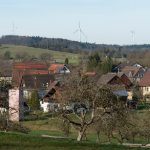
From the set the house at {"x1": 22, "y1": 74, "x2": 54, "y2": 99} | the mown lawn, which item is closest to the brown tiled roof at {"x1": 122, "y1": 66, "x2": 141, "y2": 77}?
the house at {"x1": 22, "y1": 74, "x2": 54, "y2": 99}

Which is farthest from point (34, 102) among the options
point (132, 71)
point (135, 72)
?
point (132, 71)

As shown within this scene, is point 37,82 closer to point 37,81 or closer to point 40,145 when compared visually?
point 37,81

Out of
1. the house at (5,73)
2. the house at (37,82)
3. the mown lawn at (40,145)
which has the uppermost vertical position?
the house at (5,73)

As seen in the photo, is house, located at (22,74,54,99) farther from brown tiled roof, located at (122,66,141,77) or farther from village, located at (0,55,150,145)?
brown tiled roof, located at (122,66,141,77)

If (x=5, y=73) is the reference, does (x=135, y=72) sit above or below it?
above

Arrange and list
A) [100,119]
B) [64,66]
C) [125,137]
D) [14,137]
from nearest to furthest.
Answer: [14,137]
[100,119]
[125,137]
[64,66]

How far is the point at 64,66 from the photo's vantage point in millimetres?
118125

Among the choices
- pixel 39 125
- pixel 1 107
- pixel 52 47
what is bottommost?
pixel 39 125

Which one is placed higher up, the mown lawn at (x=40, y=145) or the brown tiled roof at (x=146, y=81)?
the brown tiled roof at (x=146, y=81)

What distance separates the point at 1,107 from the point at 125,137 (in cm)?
1016

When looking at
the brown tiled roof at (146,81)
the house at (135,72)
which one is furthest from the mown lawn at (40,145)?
the house at (135,72)

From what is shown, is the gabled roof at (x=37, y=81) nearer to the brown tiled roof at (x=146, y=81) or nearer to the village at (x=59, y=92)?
the village at (x=59, y=92)

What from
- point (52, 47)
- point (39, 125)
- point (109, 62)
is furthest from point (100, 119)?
point (52, 47)

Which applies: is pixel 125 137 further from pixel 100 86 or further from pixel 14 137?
pixel 14 137
